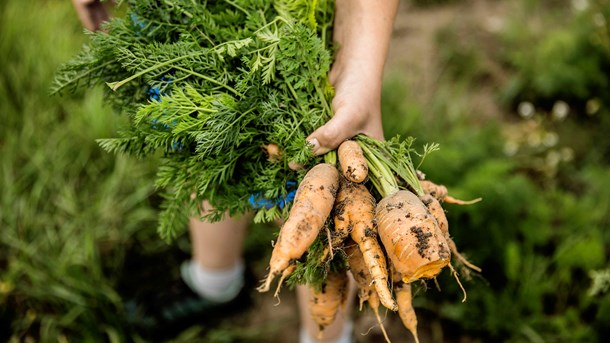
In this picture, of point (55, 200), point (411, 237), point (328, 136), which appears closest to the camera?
point (411, 237)

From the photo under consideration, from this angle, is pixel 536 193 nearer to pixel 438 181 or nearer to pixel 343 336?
pixel 438 181

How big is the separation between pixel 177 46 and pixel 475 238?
161 cm

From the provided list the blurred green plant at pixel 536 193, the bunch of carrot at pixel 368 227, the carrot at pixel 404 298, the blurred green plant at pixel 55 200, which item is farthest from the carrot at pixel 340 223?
the blurred green plant at pixel 55 200

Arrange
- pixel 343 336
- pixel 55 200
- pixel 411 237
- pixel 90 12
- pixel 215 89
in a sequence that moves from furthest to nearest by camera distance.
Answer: pixel 55 200, pixel 343 336, pixel 90 12, pixel 215 89, pixel 411 237

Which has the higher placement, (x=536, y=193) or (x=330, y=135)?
(x=330, y=135)

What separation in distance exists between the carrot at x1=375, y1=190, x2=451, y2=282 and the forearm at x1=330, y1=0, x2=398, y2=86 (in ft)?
1.42

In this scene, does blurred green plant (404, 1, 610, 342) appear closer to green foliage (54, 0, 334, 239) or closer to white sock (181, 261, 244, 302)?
white sock (181, 261, 244, 302)

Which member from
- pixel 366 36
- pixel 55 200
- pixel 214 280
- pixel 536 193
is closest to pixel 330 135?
pixel 366 36

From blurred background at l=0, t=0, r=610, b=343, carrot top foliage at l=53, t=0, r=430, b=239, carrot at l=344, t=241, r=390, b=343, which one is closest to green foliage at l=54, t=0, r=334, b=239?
carrot top foliage at l=53, t=0, r=430, b=239

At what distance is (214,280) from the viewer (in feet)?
8.02

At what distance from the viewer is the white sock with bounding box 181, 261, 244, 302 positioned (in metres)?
2.44

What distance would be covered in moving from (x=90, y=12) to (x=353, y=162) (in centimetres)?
108

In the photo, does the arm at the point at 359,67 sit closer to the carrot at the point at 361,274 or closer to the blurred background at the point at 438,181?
the carrot at the point at 361,274

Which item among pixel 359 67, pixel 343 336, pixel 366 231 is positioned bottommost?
pixel 343 336
